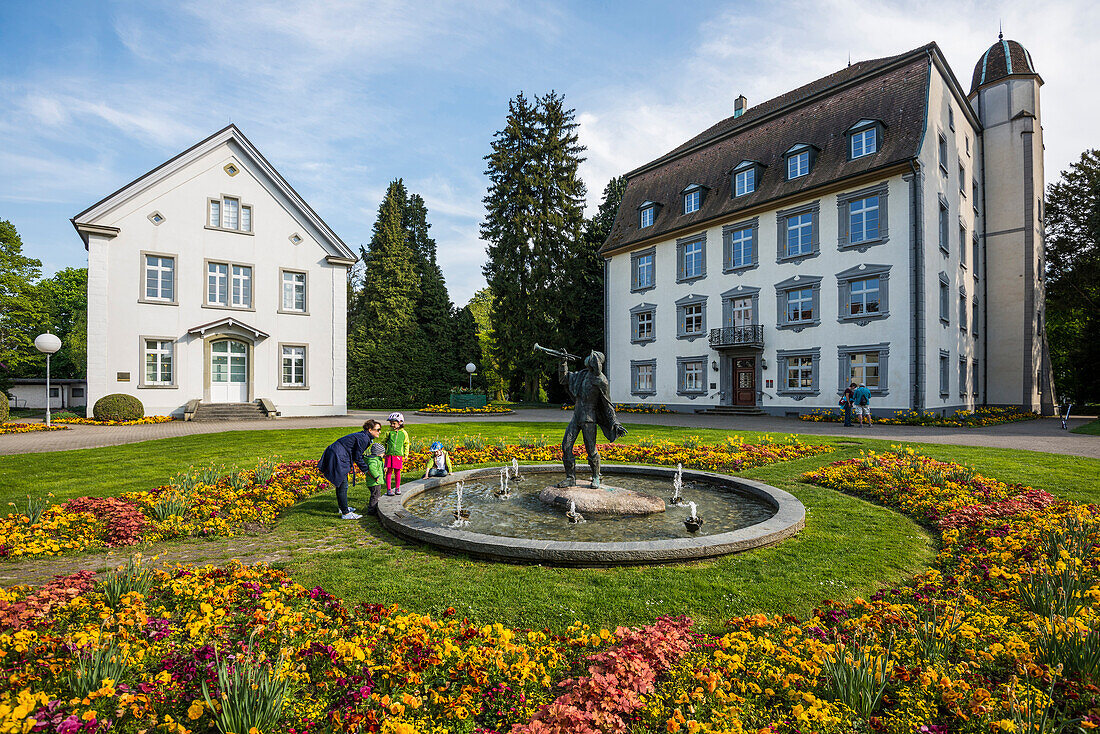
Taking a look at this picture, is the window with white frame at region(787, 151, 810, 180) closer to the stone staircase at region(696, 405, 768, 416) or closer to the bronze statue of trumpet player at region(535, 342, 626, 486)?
the stone staircase at region(696, 405, 768, 416)

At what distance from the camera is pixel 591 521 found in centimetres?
759

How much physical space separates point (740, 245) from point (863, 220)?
6.60 m

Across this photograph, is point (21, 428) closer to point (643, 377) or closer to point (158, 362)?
point (158, 362)

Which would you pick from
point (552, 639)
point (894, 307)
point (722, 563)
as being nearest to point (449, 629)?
point (552, 639)

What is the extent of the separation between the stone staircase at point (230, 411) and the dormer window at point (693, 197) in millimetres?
26995

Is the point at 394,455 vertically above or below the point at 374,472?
above

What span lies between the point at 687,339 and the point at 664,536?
2775cm

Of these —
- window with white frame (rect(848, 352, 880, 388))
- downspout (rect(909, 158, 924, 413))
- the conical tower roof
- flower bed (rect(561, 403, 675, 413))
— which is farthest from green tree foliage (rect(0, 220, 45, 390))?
the conical tower roof

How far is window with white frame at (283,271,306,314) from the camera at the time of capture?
92.4ft

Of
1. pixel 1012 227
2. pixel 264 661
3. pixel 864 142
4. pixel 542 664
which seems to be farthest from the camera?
pixel 1012 227

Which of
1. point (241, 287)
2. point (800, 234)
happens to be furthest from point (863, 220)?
point (241, 287)

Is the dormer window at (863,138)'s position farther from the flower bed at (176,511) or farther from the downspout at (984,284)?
the flower bed at (176,511)

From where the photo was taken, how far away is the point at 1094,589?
4543 millimetres

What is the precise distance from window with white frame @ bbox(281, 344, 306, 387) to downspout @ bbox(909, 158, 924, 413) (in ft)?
96.4
